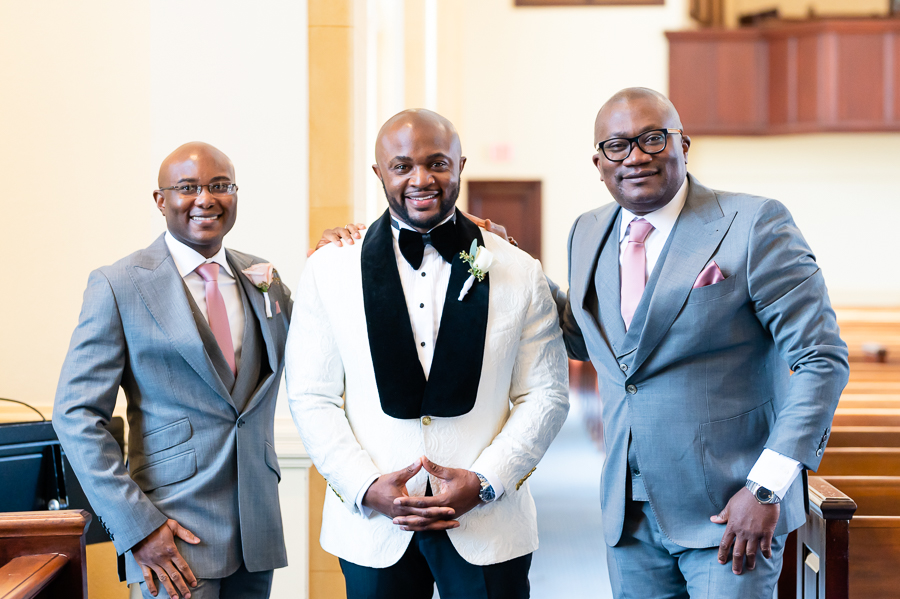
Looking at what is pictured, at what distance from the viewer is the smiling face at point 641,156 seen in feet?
6.29

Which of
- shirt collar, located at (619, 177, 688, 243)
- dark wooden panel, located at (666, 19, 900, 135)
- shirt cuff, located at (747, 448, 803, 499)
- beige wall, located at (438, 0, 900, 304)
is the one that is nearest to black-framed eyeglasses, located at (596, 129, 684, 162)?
shirt collar, located at (619, 177, 688, 243)

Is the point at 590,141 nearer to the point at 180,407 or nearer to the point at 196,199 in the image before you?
the point at 196,199

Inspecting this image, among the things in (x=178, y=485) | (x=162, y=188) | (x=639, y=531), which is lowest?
(x=639, y=531)

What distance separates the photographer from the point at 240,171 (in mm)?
3070

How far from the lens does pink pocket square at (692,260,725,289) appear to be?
6.24 feet

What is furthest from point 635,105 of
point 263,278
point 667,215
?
point 263,278

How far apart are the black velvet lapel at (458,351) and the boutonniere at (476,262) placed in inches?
0.5

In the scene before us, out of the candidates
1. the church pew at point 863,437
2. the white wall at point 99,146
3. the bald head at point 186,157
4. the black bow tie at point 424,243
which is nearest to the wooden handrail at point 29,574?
the bald head at point 186,157

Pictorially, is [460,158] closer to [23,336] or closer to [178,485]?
[178,485]

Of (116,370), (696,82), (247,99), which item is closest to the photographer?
(116,370)

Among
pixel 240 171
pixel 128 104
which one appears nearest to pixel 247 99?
pixel 240 171

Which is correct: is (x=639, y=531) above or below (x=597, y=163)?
below

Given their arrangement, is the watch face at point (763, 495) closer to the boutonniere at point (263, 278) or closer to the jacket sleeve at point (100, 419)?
the boutonniere at point (263, 278)

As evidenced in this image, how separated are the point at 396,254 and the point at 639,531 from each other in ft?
2.99
